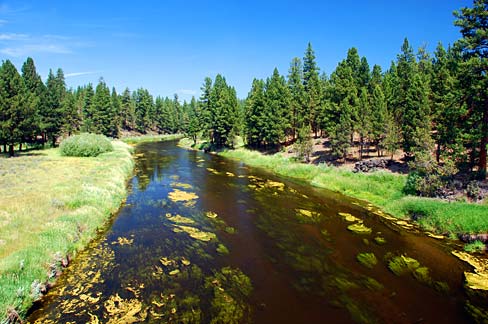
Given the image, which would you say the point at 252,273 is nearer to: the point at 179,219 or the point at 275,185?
the point at 179,219

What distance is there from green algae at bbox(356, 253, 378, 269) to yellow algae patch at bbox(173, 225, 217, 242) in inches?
379

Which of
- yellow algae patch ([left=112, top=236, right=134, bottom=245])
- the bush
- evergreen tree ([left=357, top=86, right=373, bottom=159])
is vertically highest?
evergreen tree ([left=357, top=86, right=373, bottom=159])

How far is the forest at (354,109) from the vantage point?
25562 millimetres

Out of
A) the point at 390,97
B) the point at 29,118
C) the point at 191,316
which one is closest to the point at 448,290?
the point at 191,316

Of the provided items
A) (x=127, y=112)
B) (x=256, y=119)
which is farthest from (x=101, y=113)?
(x=256, y=119)

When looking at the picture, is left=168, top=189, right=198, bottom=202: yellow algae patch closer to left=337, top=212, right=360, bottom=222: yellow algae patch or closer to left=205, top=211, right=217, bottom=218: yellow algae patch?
left=205, top=211, right=217, bottom=218: yellow algae patch

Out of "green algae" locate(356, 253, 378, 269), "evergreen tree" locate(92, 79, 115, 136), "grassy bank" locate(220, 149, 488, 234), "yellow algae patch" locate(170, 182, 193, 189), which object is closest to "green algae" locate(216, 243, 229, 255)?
"green algae" locate(356, 253, 378, 269)

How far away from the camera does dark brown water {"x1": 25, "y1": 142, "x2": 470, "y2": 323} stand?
1204 centimetres

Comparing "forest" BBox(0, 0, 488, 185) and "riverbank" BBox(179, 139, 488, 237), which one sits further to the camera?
"forest" BBox(0, 0, 488, 185)

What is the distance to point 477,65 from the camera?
23.8 m

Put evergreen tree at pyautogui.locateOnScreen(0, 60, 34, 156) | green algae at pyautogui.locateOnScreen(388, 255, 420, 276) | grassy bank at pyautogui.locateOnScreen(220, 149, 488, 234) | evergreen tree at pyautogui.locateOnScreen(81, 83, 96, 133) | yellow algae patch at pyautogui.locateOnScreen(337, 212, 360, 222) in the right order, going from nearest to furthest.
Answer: green algae at pyautogui.locateOnScreen(388, 255, 420, 276), grassy bank at pyautogui.locateOnScreen(220, 149, 488, 234), yellow algae patch at pyautogui.locateOnScreen(337, 212, 360, 222), evergreen tree at pyautogui.locateOnScreen(0, 60, 34, 156), evergreen tree at pyautogui.locateOnScreen(81, 83, 96, 133)

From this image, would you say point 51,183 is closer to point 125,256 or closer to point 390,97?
point 125,256

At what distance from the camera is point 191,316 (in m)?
11.7

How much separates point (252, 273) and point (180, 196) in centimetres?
1722
